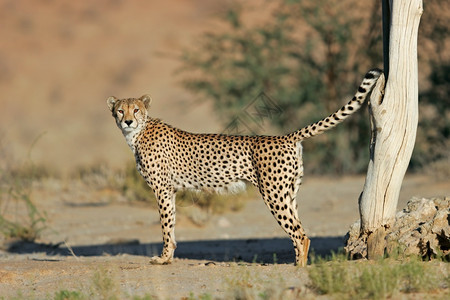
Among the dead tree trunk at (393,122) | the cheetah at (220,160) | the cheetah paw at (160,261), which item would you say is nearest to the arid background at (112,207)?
the cheetah paw at (160,261)

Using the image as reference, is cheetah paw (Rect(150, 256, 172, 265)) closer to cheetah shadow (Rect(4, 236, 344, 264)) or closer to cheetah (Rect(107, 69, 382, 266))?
cheetah (Rect(107, 69, 382, 266))

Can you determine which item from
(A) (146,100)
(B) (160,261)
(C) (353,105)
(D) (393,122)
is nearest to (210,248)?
(B) (160,261)

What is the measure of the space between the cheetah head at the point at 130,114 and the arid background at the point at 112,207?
1.33 metres

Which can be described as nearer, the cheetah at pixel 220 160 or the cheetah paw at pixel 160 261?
the cheetah at pixel 220 160

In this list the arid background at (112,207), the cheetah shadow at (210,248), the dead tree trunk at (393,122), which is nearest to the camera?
the arid background at (112,207)

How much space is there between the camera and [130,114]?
8.08 metres

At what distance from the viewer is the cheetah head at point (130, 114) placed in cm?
805

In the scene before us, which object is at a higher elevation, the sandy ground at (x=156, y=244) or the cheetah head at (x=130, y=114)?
the cheetah head at (x=130, y=114)

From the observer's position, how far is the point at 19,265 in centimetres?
780

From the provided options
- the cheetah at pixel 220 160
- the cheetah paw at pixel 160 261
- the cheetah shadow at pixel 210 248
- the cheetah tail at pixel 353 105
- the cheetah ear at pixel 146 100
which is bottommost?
the cheetah paw at pixel 160 261

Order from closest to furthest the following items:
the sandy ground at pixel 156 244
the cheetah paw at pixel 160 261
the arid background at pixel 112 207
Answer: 1. the sandy ground at pixel 156 244
2. the arid background at pixel 112 207
3. the cheetah paw at pixel 160 261

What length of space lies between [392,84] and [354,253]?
154cm

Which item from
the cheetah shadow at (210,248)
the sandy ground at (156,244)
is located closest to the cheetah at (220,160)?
the sandy ground at (156,244)

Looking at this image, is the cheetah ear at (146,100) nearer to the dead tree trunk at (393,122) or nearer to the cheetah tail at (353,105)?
the cheetah tail at (353,105)
